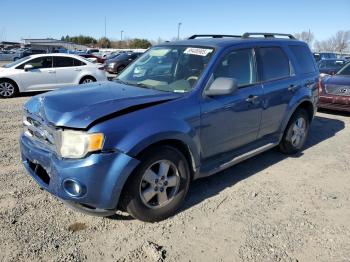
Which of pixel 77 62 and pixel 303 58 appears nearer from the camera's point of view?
pixel 303 58

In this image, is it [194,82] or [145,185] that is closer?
[145,185]

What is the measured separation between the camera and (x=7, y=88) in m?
11.5

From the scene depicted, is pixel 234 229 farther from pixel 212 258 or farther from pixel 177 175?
pixel 177 175

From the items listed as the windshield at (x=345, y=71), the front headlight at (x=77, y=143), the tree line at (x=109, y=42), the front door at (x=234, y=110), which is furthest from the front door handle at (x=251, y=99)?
the tree line at (x=109, y=42)

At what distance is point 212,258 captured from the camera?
10.2 ft

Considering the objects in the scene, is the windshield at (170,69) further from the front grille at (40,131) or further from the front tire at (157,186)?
→ the front grille at (40,131)

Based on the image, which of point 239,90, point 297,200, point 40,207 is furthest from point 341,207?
point 40,207

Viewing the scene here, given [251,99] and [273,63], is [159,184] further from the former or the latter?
[273,63]

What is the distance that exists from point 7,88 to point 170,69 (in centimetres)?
905

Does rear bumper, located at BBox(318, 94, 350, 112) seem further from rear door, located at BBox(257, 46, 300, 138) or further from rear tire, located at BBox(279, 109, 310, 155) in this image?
rear door, located at BBox(257, 46, 300, 138)

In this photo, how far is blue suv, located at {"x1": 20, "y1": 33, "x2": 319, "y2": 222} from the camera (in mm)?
3104

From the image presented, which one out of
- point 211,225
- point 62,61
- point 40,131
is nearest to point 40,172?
point 40,131

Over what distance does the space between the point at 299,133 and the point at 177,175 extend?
3.03 meters

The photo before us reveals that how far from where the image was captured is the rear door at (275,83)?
4805 mm
